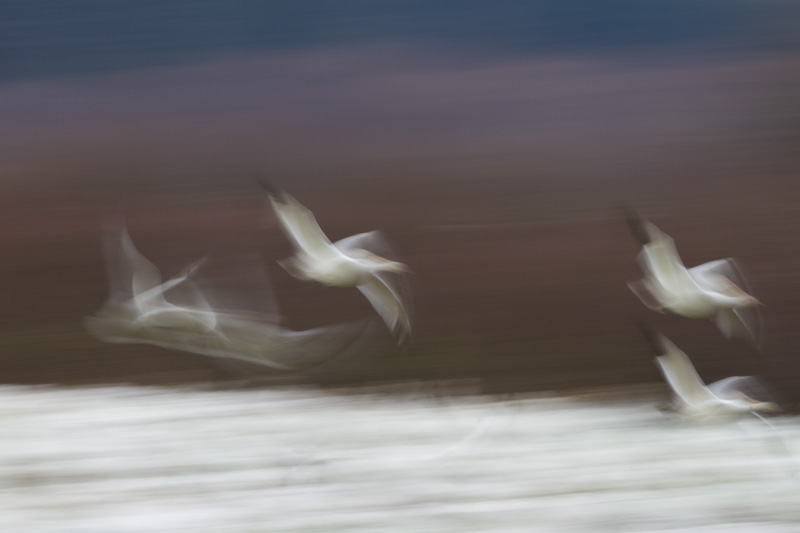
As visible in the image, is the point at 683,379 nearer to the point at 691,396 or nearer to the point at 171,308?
the point at 691,396

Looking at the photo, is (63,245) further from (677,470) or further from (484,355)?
(677,470)

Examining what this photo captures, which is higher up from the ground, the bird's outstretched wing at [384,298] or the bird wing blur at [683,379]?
the bird's outstretched wing at [384,298]

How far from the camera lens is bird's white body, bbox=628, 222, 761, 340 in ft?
2.40

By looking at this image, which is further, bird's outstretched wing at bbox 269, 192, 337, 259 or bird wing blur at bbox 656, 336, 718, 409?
bird wing blur at bbox 656, 336, 718, 409

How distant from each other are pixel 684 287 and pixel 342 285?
10.6 inches

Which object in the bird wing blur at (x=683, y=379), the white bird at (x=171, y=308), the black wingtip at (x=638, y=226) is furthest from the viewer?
the white bird at (x=171, y=308)

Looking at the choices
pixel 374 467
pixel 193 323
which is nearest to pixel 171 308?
pixel 193 323

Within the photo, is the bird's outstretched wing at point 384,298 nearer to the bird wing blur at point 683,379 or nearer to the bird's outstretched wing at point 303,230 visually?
the bird's outstretched wing at point 303,230

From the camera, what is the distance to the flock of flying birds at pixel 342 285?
704 mm

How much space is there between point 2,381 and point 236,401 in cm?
46

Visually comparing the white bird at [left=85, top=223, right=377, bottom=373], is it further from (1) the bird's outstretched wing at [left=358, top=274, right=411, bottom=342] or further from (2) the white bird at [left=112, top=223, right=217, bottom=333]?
(1) the bird's outstretched wing at [left=358, top=274, right=411, bottom=342]

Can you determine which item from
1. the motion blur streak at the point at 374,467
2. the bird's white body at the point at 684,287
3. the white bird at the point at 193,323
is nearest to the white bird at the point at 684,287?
the bird's white body at the point at 684,287

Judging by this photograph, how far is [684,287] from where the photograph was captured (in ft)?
2.47

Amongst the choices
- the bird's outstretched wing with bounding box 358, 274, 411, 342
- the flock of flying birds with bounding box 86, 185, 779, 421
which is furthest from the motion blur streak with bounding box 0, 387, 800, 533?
the bird's outstretched wing with bounding box 358, 274, 411, 342
